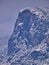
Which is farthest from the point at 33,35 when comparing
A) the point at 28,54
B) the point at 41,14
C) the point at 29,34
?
the point at 41,14

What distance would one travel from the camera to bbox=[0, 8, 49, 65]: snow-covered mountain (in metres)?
8.80

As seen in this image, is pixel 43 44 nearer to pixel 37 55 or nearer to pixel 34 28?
pixel 37 55

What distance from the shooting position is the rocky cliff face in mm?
8828

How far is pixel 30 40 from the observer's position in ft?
32.1

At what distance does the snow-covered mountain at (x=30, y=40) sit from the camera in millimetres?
8805

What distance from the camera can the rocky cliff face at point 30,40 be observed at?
883cm

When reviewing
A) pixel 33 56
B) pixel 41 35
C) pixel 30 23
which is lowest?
pixel 33 56

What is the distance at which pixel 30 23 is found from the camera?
1005 centimetres

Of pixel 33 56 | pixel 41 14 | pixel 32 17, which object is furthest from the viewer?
pixel 41 14

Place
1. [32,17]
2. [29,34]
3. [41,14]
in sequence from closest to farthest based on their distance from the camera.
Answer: [29,34]
[32,17]
[41,14]

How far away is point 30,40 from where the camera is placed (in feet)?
32.1

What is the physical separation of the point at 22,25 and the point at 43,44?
5.97 feet

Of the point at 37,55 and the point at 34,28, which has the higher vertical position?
the point at 34,28

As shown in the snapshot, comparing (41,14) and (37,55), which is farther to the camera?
(41,14)
